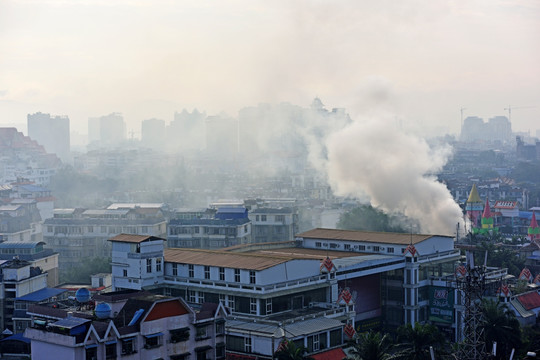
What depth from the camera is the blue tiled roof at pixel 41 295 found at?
1258 inches

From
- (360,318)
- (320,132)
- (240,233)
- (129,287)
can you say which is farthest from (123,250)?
(320,132)

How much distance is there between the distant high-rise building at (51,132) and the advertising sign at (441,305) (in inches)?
5025

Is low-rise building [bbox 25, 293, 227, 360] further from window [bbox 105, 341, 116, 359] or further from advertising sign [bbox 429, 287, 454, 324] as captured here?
advertising sign [bbox 429, 287, 454, 324]

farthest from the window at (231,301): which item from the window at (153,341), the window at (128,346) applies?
the window at (128,346)

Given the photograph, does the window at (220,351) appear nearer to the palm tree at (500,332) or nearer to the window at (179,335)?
the window at (179,335)

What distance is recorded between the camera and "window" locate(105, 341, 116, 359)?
74.3ft

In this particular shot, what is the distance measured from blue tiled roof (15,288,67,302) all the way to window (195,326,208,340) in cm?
926

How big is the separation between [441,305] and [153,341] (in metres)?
14.3

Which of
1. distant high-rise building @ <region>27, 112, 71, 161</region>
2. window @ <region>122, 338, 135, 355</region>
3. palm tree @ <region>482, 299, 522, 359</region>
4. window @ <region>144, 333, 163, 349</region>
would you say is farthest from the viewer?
distant high-rise building @ <region>27, 112, 71, 161</region>

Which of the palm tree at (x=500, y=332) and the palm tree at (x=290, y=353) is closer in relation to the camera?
the palm tree at (x=290, y=353)

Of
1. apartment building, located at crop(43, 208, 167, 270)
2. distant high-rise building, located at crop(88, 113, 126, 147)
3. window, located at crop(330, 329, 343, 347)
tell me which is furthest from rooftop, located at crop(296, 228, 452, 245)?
distant high-rise building, located at crop(88, 113, 126, 147)

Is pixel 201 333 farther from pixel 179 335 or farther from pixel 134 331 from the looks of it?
pixel 134 331

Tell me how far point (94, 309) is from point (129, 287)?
17.9ft

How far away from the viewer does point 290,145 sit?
411 ft
